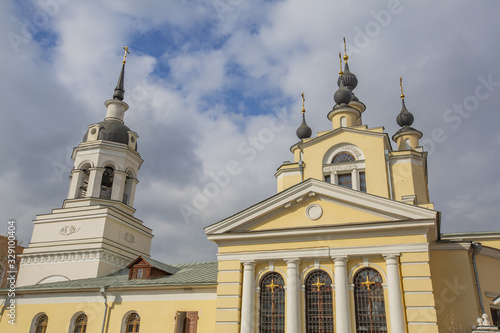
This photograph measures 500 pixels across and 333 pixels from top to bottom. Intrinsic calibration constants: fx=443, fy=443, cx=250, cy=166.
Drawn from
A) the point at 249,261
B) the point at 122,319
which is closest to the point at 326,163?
the point at 249,261

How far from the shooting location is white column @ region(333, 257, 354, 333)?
13.7 m

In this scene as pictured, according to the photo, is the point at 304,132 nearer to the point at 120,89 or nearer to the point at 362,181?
the point at 362,181

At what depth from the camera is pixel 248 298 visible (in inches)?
588

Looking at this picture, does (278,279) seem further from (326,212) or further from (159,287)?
(159,287)

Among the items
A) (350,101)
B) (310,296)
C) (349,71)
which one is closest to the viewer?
(310,296)

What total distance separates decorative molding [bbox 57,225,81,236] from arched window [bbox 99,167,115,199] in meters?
2.37

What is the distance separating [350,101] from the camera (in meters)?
24.6

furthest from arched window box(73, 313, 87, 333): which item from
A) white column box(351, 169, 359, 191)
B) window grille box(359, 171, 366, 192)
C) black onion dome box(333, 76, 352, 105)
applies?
black onion dome box(333, 76, 352, 105)

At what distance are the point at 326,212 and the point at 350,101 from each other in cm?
1098

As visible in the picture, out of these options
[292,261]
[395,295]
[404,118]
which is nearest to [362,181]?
[404,118]

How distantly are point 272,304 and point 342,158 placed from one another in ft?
30.4

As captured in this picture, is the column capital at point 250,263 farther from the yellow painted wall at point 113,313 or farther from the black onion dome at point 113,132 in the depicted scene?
the black onion dome at point 113,132

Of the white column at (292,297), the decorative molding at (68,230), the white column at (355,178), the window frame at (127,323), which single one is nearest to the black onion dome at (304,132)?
the white column at (355,178)

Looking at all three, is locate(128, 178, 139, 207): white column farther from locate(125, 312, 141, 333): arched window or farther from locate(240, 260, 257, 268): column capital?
locate(240, 260, 257, 268): column capital
